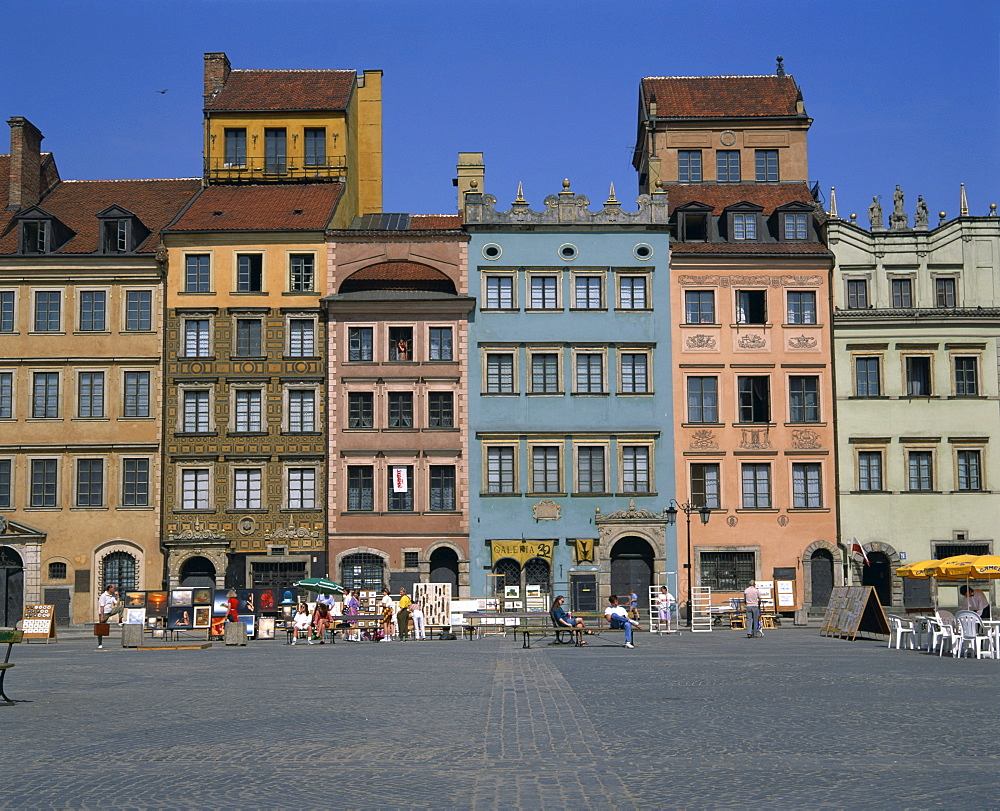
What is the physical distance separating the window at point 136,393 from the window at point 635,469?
19157mm

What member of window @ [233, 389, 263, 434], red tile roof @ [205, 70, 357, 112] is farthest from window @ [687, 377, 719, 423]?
red tile roof @ [205, 70, 357, 112]

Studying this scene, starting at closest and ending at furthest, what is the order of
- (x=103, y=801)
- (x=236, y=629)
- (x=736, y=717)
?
1. (x=103, y=801)
2. (x=736, y=717)
3. (x=236, y=629)

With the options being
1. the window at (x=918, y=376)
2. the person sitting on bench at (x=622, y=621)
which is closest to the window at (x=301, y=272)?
the person sitting on bench at (x=622, y=621)

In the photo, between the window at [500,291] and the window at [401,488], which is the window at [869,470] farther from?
the window at [401,488]

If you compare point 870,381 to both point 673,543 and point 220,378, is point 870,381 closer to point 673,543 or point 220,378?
point 673,543

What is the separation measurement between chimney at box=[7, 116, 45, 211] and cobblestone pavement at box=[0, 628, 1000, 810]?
35.2m

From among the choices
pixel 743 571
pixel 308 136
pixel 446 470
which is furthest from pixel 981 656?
pixel 308 136

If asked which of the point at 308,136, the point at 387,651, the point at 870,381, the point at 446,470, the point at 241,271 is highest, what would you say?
the point at 308,136

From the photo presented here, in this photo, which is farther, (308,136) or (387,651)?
(308,136)

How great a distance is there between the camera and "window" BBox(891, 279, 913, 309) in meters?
55.9

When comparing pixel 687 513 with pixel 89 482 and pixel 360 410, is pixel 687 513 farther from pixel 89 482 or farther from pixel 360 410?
pixel 89 482

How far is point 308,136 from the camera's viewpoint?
60500mm

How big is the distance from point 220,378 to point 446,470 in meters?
9.67

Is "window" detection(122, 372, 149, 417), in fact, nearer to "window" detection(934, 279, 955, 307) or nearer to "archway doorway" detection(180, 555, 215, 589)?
"archway doorway" detection(180, 555, 215, 589)
